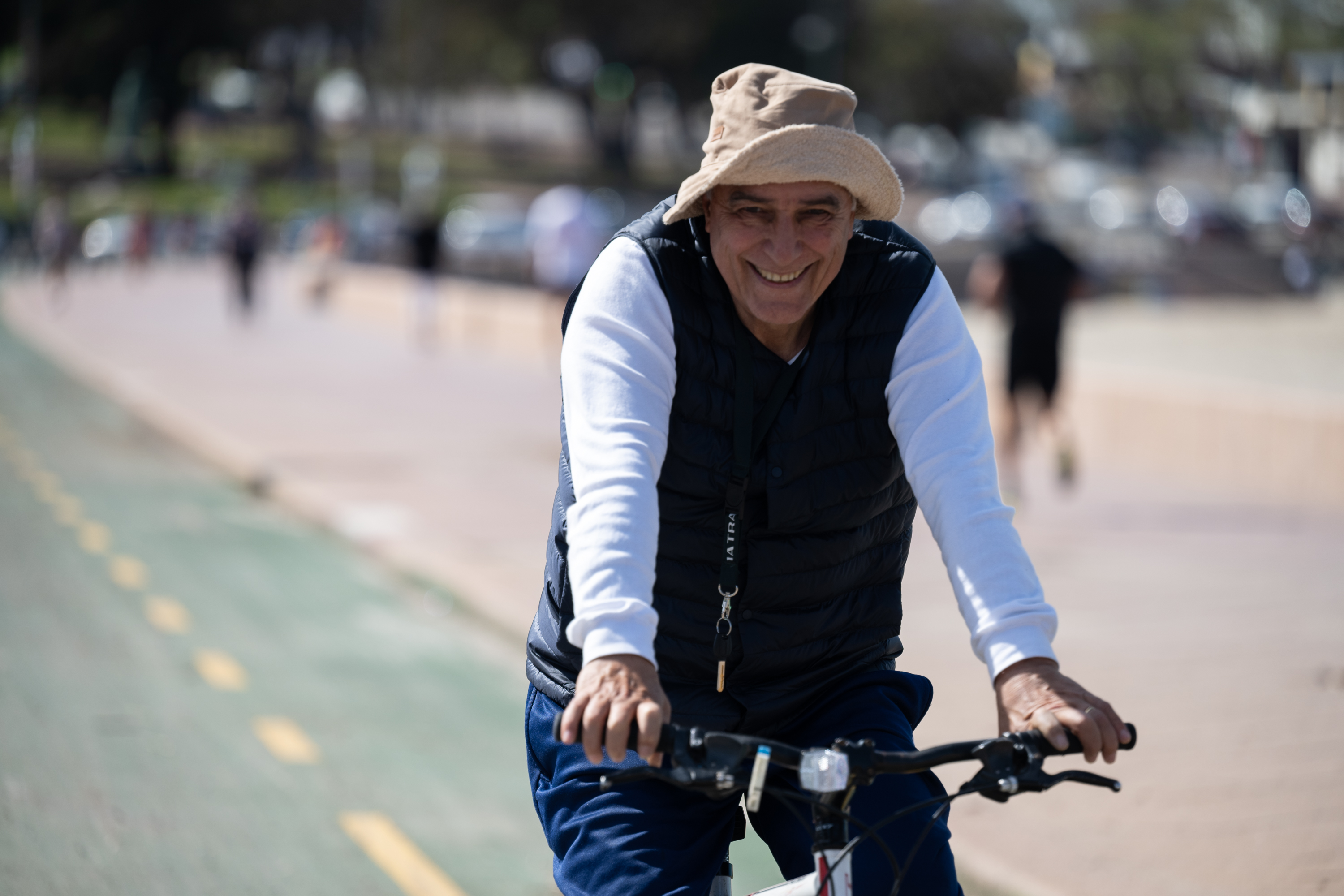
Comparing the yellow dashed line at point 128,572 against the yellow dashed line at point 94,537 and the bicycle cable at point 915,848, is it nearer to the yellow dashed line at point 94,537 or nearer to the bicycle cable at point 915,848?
the yellow dashed line at point 94,537

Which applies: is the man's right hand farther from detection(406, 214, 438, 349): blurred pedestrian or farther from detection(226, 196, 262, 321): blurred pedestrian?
detection(226, 196, 262, 321): blurred pedestrian

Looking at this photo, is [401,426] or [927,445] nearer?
[927,445]

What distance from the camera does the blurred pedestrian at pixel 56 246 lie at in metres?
28.6

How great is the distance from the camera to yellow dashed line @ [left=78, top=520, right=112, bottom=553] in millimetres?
8555

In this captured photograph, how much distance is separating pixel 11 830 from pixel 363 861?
1031 mm

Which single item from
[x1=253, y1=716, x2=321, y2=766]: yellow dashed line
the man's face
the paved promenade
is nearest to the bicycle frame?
the man's face

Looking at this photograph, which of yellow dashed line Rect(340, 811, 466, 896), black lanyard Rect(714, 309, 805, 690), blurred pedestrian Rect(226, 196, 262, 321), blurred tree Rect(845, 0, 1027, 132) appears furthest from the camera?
blurred tree Rect(845, 0, 1027, 132)

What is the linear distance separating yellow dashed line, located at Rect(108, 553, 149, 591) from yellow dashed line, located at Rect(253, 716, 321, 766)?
230 centimetres

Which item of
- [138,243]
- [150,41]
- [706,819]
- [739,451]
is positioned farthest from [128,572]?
[150,41]

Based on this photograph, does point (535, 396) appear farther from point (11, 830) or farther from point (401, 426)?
point (11, 830)

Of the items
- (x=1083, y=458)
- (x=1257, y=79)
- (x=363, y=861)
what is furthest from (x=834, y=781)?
(x=1257, y=79)

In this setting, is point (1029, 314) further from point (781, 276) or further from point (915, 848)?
point (915, 848)

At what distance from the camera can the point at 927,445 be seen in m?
2.38

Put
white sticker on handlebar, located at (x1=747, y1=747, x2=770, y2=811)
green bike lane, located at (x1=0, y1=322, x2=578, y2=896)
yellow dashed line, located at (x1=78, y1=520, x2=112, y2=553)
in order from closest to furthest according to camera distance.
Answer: white sticker on handlebar, located at (x1=747, y1=747, x2=770, y2=811) < green bike lane, located at (x1=0, y1=322, x2=578, y2=896) < yellow dashed line, located at (x1=78, y1=520, x2=112, y2=553)
